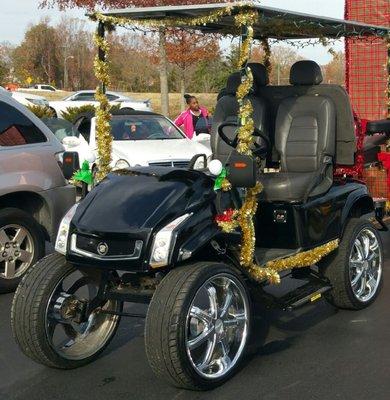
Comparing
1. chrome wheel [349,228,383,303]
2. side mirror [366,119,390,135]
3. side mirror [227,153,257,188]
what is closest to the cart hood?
side mirror [227,153,257,188]

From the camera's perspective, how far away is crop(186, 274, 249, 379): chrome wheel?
433 centimetres

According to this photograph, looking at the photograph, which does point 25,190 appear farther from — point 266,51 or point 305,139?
point 266,51

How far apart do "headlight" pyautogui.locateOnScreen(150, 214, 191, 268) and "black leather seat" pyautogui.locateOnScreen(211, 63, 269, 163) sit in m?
2.30

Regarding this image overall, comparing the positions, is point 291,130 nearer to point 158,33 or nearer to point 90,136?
point 158,33

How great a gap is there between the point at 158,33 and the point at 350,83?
7681 millimetres

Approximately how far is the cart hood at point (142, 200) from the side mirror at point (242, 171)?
0.69 feet

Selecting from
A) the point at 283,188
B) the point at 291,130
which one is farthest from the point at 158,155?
the point at 283,188

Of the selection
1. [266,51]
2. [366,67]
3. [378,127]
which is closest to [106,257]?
[378,127]

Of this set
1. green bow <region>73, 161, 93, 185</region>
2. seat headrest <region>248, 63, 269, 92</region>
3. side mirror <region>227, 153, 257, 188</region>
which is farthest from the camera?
seat headrest <region>248, 63, 269, 92</region>

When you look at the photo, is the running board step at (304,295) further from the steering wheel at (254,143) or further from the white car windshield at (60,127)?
the white car windshield at (60,127)

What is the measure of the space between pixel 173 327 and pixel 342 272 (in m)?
2.19

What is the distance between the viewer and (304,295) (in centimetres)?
532

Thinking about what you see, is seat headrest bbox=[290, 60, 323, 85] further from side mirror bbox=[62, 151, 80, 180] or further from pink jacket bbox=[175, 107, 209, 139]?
pink jacket bbox=[175, 107, 209, 139]

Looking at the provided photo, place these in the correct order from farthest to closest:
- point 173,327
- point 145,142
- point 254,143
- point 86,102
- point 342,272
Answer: point 86,102
point 145,142
point 254,143
point 342,272
point 173,327
